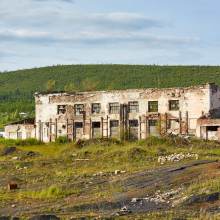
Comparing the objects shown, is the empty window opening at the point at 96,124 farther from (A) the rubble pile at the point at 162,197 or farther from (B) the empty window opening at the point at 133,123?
(A) the rubble pile at the point at 162,197

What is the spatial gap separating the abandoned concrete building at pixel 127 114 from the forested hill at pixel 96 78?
1562 inches

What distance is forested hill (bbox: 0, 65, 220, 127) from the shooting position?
261 ft

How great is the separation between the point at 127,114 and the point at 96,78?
64.1 m

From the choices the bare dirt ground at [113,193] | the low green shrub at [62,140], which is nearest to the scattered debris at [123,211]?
the bare dirt ground at [113,193]

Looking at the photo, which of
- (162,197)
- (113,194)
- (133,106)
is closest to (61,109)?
(133,106)

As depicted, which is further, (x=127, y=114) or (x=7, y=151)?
(x=127, y=114)

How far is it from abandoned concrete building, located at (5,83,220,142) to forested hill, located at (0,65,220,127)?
39686mm

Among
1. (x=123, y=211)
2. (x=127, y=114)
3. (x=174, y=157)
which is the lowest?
(x=123, y=211)

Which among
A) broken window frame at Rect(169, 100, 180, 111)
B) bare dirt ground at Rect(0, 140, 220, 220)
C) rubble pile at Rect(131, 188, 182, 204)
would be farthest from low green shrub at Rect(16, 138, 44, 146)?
rubble pile at Rect(131, 188, 182, 204)

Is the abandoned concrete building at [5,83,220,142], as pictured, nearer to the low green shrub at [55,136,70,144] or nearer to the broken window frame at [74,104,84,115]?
the broken window frame at [74,104,84,115]

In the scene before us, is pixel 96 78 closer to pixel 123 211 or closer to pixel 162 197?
pixel 162 197

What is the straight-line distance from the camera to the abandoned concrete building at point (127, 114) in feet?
96.2

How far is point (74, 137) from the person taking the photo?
113 feet

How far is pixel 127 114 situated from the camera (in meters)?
32.3
